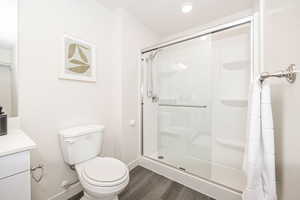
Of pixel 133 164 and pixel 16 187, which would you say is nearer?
pixel 16 187

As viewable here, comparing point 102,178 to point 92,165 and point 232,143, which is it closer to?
point 92,165

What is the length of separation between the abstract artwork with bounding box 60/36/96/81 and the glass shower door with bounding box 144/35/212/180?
0.96 metres

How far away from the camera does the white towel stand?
0.68 m

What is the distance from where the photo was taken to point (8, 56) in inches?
40.6

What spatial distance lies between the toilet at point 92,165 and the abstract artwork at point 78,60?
0.57 metres

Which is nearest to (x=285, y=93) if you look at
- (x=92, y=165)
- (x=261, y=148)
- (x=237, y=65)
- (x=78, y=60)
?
(x=261, y=148)

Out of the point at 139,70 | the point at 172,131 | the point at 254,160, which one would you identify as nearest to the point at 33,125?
the point at 139,70

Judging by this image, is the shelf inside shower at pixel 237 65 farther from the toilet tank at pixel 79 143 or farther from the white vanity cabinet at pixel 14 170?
the white vanity cabinet at pixel 14 170

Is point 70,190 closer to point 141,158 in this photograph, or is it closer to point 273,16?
point 141,158

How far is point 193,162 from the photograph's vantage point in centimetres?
186

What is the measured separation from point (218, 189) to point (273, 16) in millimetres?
1514

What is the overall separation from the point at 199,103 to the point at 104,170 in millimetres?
1533

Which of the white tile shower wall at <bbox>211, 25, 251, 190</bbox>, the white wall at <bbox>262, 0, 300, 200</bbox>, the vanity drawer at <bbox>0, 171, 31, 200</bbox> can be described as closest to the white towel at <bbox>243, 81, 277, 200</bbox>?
the white wall at <bbox>262, 0, 300, 200</bbox>

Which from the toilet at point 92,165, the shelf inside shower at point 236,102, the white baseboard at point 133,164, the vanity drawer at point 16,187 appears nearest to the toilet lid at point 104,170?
the toilet at point 92,165
